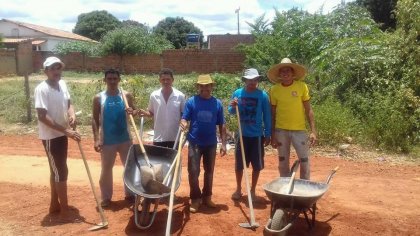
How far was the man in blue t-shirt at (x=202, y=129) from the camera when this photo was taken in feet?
16.1

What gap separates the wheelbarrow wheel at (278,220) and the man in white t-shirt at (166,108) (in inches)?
65.5

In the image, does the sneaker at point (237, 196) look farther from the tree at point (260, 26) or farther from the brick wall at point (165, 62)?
the brick wall at point (165, 62)

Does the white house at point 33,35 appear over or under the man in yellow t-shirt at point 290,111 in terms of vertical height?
over

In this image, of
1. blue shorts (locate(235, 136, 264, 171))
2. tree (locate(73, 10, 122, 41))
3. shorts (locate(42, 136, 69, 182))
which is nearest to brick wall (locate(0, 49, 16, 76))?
shorts (locate(42, 136, 69, 182))

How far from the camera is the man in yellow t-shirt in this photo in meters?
4.93

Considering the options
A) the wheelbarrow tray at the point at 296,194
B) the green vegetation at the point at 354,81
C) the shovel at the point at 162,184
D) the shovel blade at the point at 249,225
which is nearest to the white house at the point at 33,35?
the green vegetation at the point at 354,81

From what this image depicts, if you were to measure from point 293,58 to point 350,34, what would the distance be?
6.05 ft

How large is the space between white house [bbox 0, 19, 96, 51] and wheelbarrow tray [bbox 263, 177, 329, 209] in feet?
124

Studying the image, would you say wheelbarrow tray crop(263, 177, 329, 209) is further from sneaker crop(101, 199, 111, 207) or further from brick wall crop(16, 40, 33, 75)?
brick wall crop(16, 40, 33, 75)

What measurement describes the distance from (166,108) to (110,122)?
65 cm

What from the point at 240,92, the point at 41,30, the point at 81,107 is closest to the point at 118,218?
the point at 240,92

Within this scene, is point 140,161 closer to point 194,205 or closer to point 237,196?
point 194,205

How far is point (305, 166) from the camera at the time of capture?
5.07 metres

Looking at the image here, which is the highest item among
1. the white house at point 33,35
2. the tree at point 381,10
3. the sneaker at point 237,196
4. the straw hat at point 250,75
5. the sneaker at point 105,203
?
the tree at point 381,10
